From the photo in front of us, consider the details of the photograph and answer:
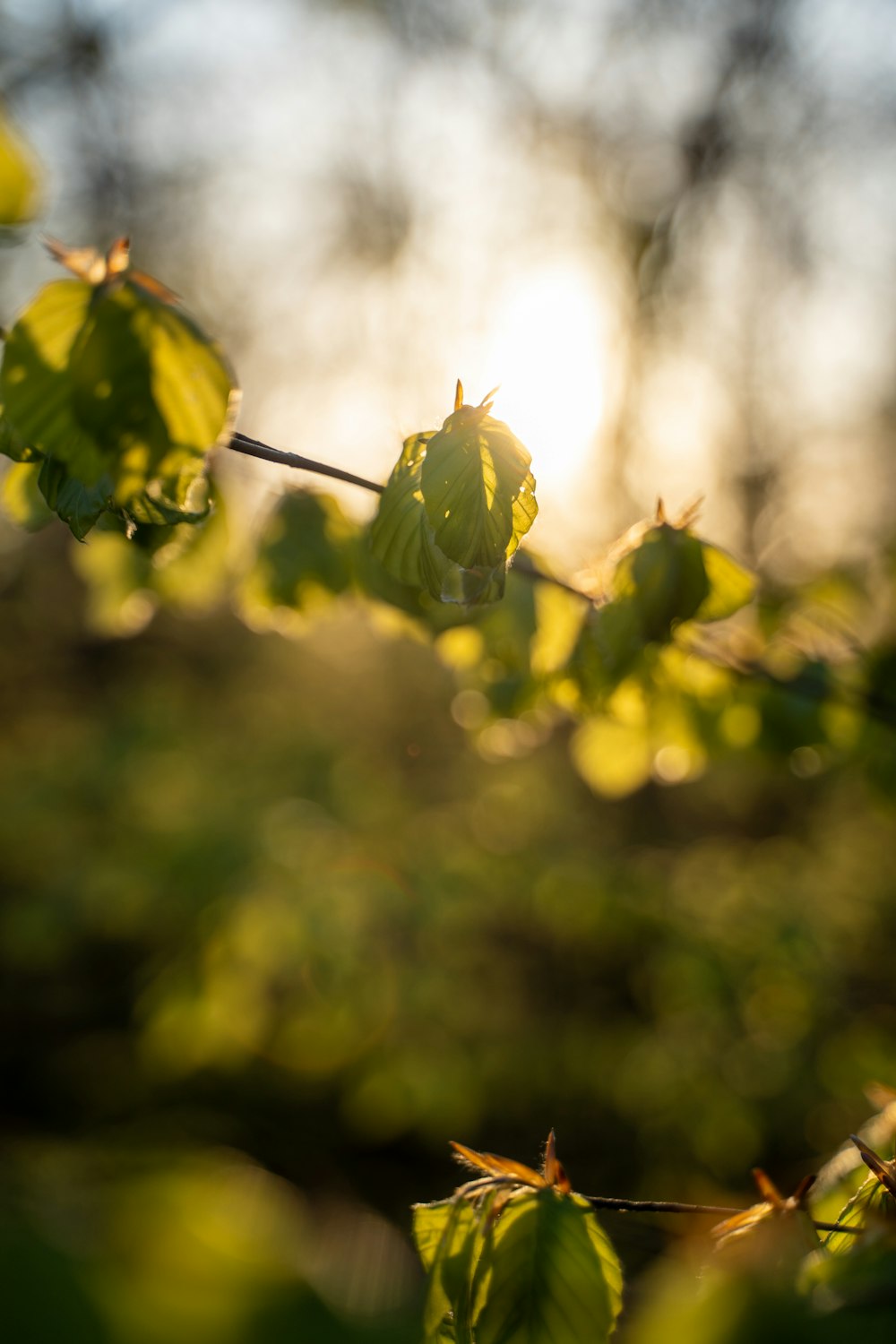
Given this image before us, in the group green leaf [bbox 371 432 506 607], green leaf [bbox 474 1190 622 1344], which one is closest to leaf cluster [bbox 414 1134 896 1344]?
green leaf [bbox 474 1190 622 1344]

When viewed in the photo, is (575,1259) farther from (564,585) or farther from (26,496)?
(26,496)

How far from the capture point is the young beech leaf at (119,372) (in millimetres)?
591

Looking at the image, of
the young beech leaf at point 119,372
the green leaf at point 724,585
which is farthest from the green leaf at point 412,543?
the green leaf at point 724,585

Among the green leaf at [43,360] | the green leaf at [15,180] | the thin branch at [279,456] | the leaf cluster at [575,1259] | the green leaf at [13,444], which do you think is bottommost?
the leaf cluster at [575,1259]

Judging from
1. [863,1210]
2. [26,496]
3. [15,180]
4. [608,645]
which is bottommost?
[863,1210]

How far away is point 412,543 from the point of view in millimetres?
819

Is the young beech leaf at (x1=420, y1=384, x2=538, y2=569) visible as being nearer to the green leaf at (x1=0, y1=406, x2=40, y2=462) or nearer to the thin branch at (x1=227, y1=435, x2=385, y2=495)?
the thin branch at (x1=227, y1=435, x2=385, y2=495)

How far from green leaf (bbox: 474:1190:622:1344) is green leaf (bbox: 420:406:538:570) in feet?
1.78

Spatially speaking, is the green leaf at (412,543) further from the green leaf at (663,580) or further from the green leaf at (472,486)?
the green leaf at (663,580)

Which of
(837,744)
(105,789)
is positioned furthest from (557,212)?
(837,744)

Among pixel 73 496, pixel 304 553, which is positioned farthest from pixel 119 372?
pixel 304 553

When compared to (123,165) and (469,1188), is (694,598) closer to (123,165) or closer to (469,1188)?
(469,1188)

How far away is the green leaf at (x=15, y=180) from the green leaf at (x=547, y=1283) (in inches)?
33.6

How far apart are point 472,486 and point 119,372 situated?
29 cm
